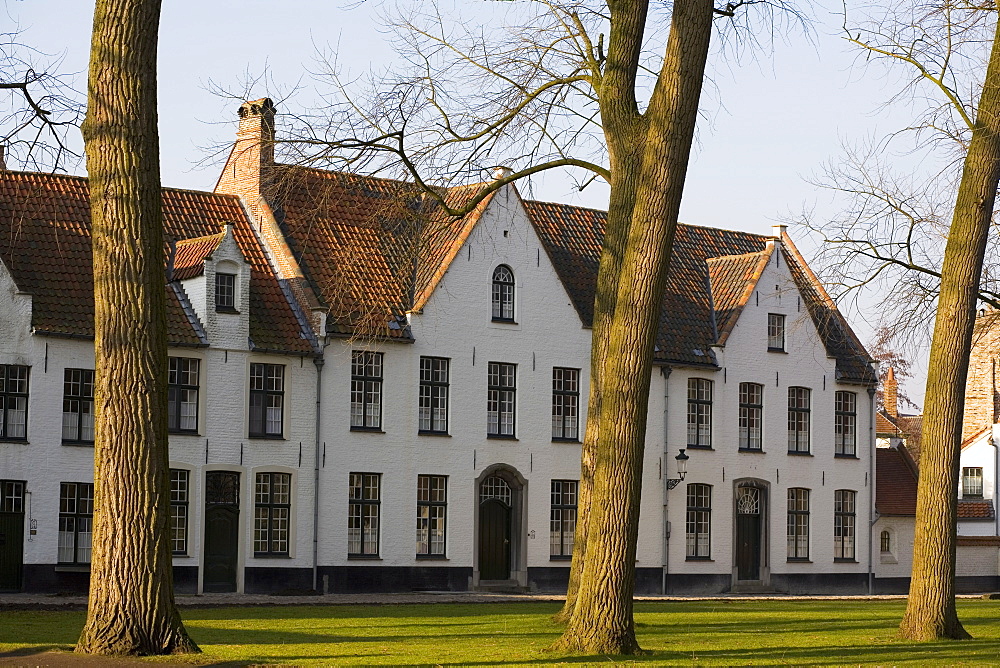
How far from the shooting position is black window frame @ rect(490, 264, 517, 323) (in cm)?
3353

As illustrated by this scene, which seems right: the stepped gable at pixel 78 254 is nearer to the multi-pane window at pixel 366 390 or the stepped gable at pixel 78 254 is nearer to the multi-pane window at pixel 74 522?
the multi-pane window at pixel 366 390

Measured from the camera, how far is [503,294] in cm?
3369

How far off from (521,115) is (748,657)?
28.8 feet

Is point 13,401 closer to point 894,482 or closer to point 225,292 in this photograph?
point 225,292

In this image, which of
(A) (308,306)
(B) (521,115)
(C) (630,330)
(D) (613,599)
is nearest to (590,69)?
(B) (521,115)

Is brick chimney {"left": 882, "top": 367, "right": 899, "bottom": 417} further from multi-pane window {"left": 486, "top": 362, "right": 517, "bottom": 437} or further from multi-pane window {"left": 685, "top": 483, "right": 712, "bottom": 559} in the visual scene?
multi-pane window {"left": 486, "top": 362, "right": 517, "bottom": 437}

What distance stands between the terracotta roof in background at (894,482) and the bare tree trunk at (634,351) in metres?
27.6

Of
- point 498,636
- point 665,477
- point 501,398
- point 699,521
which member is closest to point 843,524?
point 699,521

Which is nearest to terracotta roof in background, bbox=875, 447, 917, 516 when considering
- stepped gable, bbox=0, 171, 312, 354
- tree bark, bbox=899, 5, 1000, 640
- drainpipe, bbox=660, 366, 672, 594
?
drainpipe, bbox=660, 366, 672, 594

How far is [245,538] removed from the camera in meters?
29.7

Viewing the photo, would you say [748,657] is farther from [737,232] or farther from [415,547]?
[737,232]

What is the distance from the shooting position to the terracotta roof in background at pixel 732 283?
37656mm

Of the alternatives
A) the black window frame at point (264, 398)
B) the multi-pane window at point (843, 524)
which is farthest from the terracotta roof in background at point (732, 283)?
the black window frame at point (264, 398)

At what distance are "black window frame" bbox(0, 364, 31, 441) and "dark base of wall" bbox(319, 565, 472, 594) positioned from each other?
696cm
